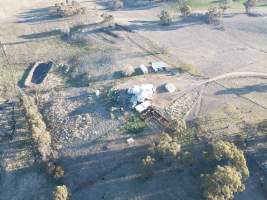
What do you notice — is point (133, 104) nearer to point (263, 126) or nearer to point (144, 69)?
point (144, 69)

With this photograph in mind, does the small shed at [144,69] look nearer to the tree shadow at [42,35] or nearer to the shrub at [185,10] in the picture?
the tree shadow at [42,35]

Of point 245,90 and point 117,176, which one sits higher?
point 245,90

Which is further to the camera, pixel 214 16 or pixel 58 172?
pixel 214 16

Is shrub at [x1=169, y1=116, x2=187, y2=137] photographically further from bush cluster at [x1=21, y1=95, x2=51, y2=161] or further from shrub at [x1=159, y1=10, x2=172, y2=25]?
shrub at [x1=159, y1=10, x2=172, y2=25]

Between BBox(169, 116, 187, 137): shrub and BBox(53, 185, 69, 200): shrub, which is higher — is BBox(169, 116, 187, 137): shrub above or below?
above

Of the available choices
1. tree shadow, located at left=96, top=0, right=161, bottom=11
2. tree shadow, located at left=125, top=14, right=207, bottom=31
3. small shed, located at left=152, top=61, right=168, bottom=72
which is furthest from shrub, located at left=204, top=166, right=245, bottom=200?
tree shadow, located at left=96, top=0, right=161, bottom=11

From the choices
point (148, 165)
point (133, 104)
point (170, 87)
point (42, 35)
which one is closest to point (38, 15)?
point (42, 35)

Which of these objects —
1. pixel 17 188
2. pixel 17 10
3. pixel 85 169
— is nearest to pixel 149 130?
pixel 85 169
